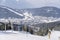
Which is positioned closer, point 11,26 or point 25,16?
point 11,26

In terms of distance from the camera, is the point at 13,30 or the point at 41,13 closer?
the point at 13,30

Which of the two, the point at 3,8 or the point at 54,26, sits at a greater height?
the point at 3,8

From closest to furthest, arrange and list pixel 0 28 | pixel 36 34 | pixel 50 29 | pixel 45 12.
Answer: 1. pixel 50 29
2. pixel 36 34
3. pixel 0 28
4. pixel 45 12

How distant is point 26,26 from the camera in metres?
9.08

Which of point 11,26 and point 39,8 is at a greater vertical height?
point 39,8

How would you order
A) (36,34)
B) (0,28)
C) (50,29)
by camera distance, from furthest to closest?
(0,28) < (36,34) < (50,29)

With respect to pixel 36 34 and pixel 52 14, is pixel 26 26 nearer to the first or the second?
pixel 36 34

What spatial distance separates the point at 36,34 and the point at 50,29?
3.13ft

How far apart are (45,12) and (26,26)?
231cm

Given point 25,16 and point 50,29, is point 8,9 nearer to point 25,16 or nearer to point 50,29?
point 25,16

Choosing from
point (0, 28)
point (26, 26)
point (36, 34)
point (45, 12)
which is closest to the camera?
point (36, 34)

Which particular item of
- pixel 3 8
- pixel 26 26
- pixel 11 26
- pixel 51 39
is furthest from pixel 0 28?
pixel 51 39

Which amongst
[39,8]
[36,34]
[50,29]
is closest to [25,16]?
[39,8]

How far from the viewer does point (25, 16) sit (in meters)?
11.1
